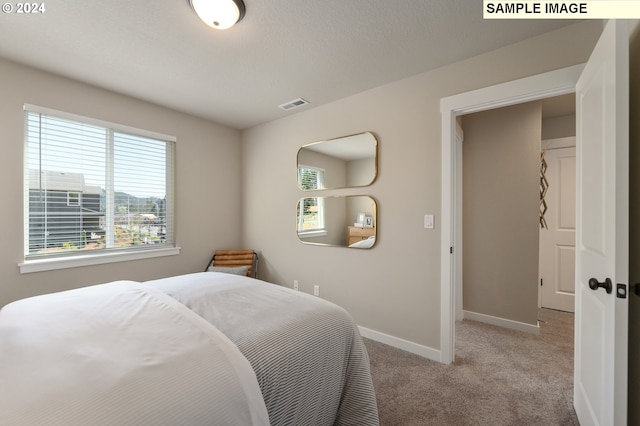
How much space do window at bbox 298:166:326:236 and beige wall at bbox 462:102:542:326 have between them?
→ 1.74 metres

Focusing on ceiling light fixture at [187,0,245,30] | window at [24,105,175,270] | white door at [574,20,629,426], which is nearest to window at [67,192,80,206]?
window at [24,105,175,270]

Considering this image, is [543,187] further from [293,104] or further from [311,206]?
[293,104]

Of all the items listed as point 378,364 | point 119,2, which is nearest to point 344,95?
point 119,2

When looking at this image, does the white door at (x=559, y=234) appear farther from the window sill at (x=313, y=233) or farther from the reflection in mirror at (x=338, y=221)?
the window sill at (x=313, y=233)

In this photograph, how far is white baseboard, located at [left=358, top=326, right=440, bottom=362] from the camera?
2.27 meters

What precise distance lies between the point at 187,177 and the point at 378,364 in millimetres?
2931

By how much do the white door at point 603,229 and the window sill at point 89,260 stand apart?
3.60 m

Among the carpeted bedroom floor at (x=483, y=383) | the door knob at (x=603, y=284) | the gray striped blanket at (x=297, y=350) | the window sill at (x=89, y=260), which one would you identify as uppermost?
the door knob at (x=603, y=284)

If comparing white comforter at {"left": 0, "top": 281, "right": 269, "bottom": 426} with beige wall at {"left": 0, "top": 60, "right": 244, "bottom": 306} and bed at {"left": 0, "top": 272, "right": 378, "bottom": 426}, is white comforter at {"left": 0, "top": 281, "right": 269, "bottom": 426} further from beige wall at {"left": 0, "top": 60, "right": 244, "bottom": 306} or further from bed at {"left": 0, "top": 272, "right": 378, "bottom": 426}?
beige wall at {"left": 0, "top": 60, "right": 244, "bottom": 306}

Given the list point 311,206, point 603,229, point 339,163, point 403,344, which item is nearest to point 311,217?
point 311,206

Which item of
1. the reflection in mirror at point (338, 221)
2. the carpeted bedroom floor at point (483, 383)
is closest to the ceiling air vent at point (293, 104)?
the reflection in mirror at point (338, 221)

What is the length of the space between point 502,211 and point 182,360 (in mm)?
3308

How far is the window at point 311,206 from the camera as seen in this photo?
3075 mm

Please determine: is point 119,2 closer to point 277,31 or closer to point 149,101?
point 277,31
